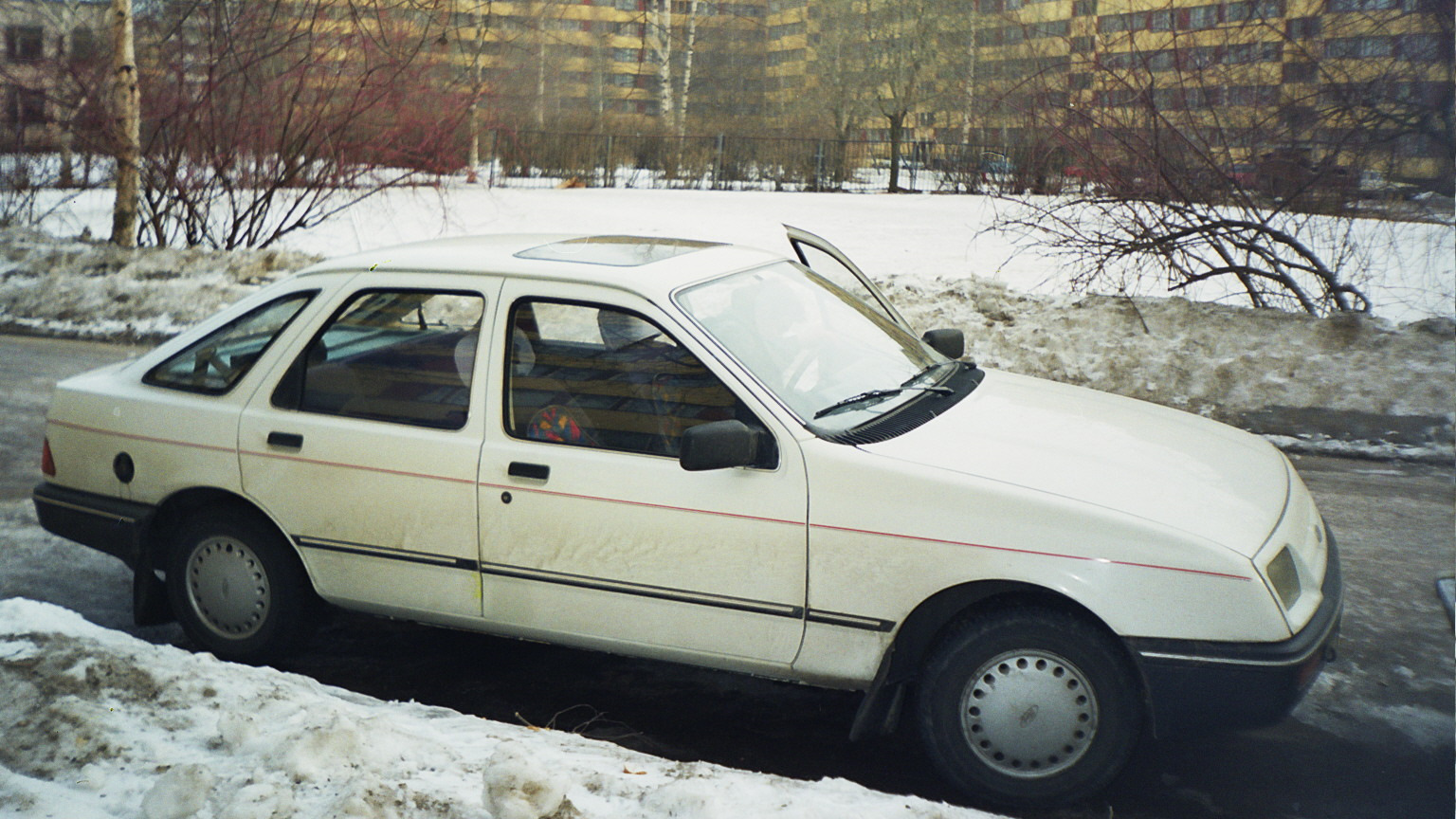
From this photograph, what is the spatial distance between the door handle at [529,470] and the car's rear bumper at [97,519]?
1.59 meters

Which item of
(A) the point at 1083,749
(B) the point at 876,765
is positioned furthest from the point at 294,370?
(A) the point at 1083,749

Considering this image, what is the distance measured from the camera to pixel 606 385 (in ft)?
13.1

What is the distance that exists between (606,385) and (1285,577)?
2158mm

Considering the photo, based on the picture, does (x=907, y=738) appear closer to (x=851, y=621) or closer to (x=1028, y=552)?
(x=851, y=621)

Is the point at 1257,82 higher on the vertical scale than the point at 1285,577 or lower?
higher


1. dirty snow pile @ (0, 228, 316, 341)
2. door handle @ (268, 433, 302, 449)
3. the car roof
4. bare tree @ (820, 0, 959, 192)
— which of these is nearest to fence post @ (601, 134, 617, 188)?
bare tree @ (820, 0, 959, 192)

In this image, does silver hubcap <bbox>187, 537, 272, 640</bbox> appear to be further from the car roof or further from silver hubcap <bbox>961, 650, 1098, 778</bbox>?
silver hubcap <bbox>961, 650, 1098, 778</bbox>

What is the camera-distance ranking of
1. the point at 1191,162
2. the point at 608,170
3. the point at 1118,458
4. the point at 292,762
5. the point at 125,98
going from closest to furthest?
the point at 292,762, the point at 1118,458, the point at 1191,162, the point at 125,98, the point at 608,170

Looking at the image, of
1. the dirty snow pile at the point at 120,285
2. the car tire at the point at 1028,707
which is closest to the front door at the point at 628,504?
the car tire at the point at 1028,707

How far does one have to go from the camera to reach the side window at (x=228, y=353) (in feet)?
14.8

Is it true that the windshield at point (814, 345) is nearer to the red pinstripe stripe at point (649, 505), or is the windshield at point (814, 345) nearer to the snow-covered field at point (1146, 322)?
the red pinstripe stripe at point (649, 505)

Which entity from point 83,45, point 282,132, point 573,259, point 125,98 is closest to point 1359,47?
point 573,259

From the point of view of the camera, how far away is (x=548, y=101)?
182 ft

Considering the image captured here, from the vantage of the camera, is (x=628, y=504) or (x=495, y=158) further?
(x=495, y=158)
